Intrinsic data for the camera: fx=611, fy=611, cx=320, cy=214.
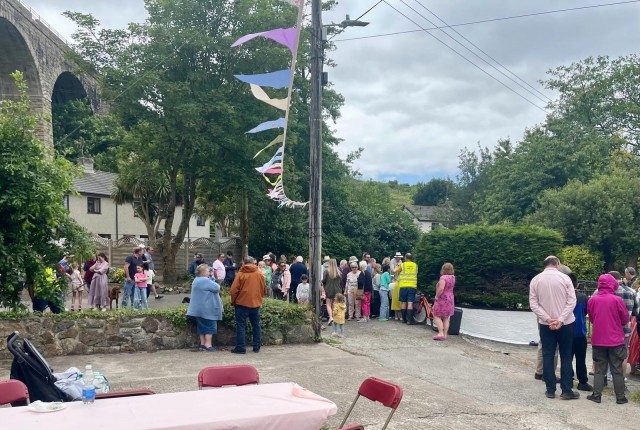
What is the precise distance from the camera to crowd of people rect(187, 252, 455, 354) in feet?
34.9

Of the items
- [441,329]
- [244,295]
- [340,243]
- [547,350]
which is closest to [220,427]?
[547,350]

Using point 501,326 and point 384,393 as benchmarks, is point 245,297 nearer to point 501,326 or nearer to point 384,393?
point 384,393

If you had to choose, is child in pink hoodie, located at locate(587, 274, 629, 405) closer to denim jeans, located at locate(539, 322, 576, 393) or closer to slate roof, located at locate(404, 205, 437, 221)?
denim jeans, located at locate(539, 322, 576, 393)

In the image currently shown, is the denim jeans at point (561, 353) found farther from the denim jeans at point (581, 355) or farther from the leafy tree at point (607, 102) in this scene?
the leafy tree at point (607, 102)

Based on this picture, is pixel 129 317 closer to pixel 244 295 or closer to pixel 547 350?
pixel 244 295

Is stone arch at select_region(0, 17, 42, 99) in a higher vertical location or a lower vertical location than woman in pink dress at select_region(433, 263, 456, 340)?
higher

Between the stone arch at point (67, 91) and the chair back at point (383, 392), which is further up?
the stone arch at point (67, 91)

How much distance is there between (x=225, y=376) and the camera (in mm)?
5965

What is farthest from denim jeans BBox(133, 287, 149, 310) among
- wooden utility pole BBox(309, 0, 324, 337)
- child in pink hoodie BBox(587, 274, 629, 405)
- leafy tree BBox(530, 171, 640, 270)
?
leafy tree BBox(530, 171, 640, 270)

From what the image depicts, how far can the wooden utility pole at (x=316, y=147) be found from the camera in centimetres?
1198

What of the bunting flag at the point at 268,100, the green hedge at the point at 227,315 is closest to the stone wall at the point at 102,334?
the green hedge at the point at 227,315

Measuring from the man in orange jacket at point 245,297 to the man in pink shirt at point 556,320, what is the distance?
4.62 m

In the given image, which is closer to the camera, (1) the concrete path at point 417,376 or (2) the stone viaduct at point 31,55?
(1) the concrete path at point 417,376

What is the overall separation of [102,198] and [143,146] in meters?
15.3
